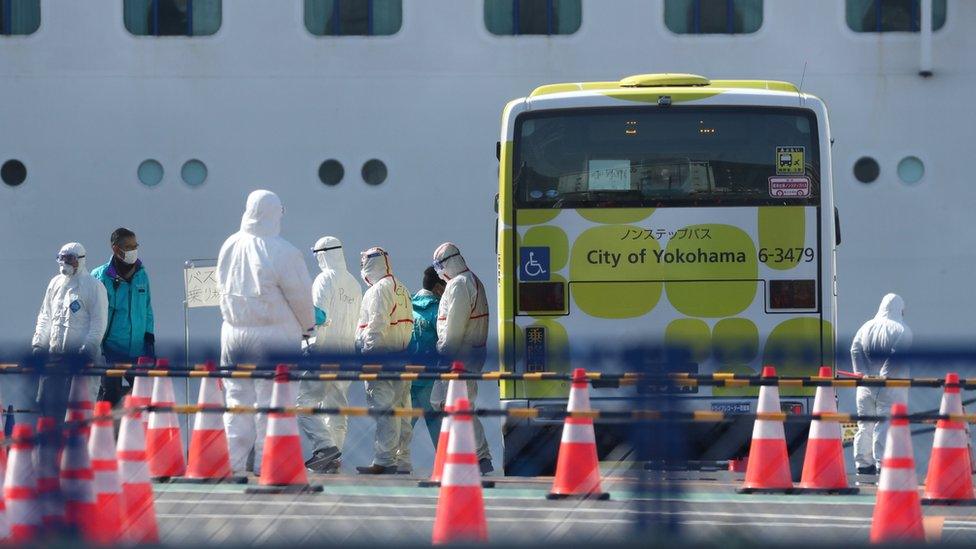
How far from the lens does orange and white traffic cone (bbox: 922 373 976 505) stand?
822 cm

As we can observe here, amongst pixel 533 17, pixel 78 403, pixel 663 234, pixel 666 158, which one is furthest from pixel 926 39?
pixel 78 403

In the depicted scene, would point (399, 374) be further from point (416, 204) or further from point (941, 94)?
point (941, 94)

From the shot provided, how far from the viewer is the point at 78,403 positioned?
6539 mm

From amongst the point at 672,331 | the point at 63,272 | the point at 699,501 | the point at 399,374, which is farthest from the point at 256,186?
the point at 699,501

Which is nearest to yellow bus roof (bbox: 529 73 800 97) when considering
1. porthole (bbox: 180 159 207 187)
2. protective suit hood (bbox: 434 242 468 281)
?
protective suit hood (bbox: 434 242 468 281)

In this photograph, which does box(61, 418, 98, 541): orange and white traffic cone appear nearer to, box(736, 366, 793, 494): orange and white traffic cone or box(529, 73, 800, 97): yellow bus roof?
box(736, 366, 793, 494): orange and white traffic cone

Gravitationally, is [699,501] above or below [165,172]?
below

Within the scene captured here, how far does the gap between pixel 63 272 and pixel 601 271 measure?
12.0 ft

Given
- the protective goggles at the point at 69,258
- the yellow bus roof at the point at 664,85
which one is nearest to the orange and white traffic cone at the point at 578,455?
the yellow bus roof at the point at 664,85

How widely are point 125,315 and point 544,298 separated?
3000 millimetres

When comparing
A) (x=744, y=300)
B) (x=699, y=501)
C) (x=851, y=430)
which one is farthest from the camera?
(x=744, y=300)

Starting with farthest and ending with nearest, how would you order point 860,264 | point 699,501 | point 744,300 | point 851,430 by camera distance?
point 860,264
point 744,300
point 851,430
point 699,501

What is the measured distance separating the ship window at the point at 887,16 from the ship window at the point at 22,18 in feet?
24.0

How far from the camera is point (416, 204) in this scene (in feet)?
52.6
